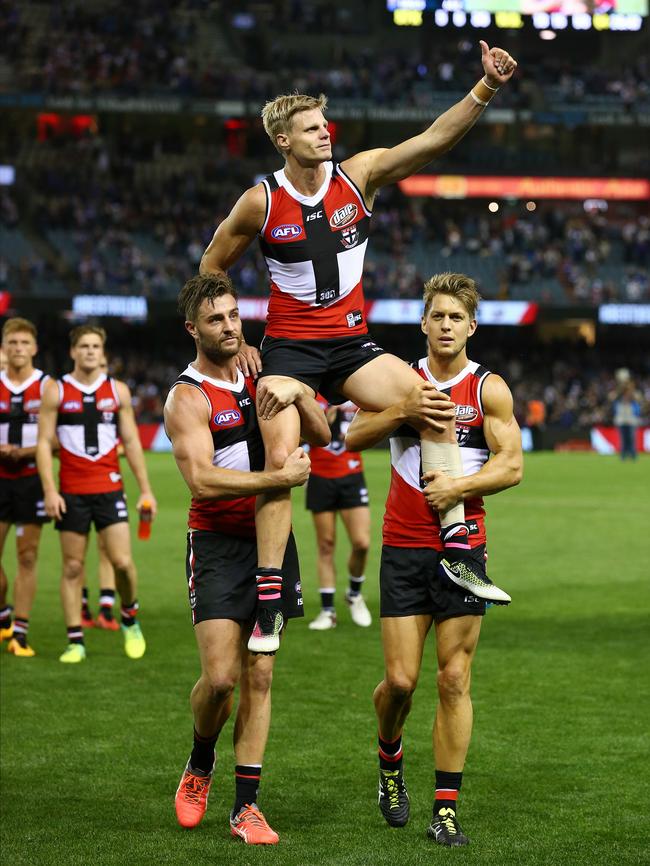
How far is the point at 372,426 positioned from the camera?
6.11 m

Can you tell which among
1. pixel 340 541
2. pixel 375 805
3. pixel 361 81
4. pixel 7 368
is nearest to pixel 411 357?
pixel 361 81

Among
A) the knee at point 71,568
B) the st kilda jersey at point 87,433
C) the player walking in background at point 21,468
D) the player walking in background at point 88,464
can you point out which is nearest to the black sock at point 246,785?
the player walking in background at point 88,464

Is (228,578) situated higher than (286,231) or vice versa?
(286,231)

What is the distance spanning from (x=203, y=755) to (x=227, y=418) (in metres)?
1.62

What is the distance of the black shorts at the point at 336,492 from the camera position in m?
11.6

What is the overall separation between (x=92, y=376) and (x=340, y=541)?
346 inches

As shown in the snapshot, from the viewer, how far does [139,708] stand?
859cm

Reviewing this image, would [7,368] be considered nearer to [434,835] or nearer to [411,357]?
[434,835]

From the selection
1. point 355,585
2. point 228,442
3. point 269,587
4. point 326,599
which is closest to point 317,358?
point 228,442

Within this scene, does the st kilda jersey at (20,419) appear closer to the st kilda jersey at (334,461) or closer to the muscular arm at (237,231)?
the st kilda jersey at (334,461)

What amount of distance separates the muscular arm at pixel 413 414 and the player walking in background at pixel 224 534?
0.99ft

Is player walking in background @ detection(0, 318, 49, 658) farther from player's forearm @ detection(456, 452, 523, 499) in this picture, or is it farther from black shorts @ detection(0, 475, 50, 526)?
player's forearm @ detection(456, 452, 523, 499)

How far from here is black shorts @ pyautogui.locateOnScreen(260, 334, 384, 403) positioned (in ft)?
20.7

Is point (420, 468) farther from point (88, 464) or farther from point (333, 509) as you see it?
point (333, 509)
